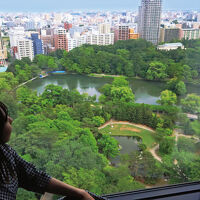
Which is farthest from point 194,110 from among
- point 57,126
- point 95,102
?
point 95,102

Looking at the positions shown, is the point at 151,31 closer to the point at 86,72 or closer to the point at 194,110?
the point at 86,72

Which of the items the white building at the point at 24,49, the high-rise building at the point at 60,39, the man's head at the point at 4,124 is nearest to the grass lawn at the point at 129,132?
the white building at the point at 24,49

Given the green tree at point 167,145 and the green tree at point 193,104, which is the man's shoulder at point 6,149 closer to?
the green tree at point 193,104

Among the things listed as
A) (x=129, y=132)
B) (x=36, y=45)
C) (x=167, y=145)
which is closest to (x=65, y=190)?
(x=167, y=145)

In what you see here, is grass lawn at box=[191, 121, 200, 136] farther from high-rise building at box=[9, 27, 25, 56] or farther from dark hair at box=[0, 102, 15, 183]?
high-rise building at box=[9, 27, 25, 56]

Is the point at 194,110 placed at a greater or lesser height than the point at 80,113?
greater

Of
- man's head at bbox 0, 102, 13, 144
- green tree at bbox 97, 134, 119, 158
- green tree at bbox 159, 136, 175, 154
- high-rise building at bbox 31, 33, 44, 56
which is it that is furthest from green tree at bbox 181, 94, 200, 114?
high-rise building at bbox 31, 33, 44, 56
